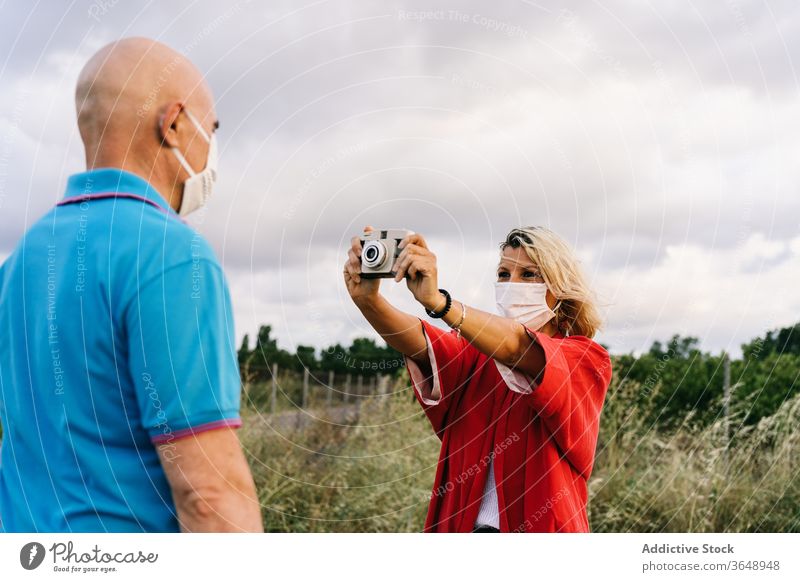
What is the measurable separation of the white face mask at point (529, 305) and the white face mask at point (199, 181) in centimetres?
175

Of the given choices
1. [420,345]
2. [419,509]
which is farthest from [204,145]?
[419,509]

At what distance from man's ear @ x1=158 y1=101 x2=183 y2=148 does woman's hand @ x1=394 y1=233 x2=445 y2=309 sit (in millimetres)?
1140

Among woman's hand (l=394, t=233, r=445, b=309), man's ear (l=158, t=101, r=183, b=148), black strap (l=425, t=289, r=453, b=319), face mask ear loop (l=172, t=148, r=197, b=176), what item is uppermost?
man's ear (l=158, t=101, r=183, b=148)

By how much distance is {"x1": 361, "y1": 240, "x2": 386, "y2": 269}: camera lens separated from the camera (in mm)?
3322

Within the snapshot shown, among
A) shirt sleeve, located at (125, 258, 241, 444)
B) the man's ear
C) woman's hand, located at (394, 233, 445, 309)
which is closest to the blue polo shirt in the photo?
shirt sleeve, located at (125, 258, 241, 444)

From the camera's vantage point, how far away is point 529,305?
3869 mm

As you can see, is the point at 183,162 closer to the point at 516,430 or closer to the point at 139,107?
the point at 139,107

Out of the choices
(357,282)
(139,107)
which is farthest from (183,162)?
(357,282)

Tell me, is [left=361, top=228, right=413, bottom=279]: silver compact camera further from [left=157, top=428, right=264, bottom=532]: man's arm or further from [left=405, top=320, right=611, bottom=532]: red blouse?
[left=157, top=428, right=264, bottom=532]: man's arm

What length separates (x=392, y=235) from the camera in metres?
3.30

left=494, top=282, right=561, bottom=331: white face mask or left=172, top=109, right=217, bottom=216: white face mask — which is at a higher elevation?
left=172, top=109, right=217, bottom=216: white face mask

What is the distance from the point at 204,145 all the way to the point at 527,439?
1917mm

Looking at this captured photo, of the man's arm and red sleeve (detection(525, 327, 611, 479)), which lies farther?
red sleeve (detection(525, 327, 611, 479))

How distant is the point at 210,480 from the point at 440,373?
1896 mm
